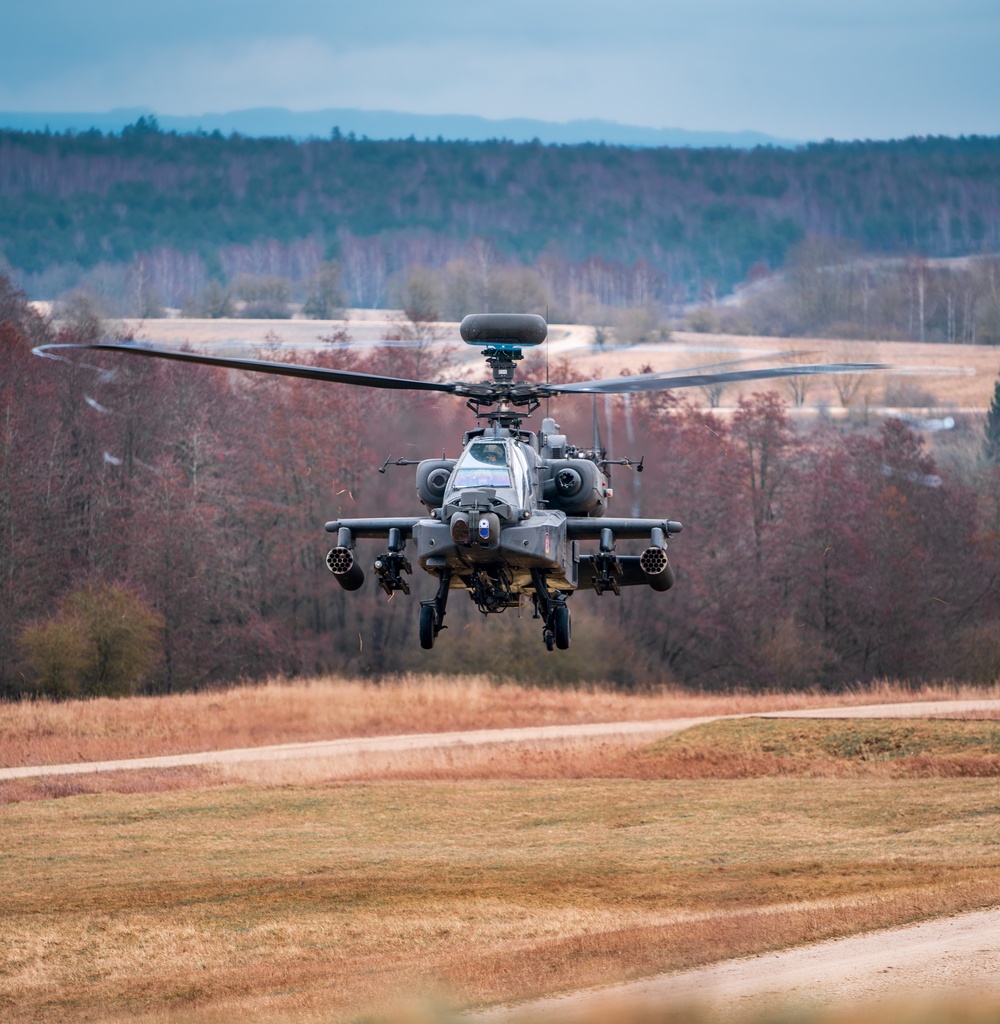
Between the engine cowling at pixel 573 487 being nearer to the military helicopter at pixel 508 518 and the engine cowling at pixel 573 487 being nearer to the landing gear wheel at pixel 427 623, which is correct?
the military helicopter at pixel 508 518

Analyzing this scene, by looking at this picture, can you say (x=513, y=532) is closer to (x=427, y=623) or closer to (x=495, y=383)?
(x=427, y=623)

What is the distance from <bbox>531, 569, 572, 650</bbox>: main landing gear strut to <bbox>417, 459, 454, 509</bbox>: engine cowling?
6.51 ft

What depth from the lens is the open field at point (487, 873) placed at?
21984 mm

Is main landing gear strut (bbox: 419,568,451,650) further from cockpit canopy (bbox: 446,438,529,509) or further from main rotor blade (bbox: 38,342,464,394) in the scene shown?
main rotor blade (bbox: 38,342,464,394)

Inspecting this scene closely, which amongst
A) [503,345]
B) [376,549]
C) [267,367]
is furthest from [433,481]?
[376,549]

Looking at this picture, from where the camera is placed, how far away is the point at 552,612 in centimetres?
2252

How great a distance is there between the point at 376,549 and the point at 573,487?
41097mm

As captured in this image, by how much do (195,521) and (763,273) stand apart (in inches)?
2230

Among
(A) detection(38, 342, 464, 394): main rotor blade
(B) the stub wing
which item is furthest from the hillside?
(A) detection(38, 342, 464, 394): main rotor blade

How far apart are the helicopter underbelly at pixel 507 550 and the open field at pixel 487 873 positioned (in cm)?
521

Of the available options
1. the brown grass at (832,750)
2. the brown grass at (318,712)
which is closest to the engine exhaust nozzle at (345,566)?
the brown grass at (832,750)

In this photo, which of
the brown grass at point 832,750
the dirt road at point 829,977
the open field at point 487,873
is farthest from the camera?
the brown grass at point 832,750

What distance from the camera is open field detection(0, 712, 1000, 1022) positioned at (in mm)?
21984

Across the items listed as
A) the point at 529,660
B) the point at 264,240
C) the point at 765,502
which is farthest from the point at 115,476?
the point at 264,240
